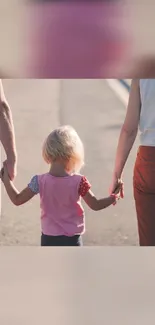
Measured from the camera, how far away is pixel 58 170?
89.1 inches

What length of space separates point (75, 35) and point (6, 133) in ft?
3.71

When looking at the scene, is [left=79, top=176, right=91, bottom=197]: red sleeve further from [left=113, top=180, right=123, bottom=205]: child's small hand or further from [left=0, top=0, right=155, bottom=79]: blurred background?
[left=0, top=0, right=155, bottom=79]: blurred background

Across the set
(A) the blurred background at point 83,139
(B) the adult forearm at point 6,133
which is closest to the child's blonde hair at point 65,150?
(A) the blurred background at point 83,139

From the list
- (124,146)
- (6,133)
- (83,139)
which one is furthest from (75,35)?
(83,139)

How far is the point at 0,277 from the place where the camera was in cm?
53

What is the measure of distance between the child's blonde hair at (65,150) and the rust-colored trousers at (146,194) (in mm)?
191

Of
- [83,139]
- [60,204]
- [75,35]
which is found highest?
[75,35]

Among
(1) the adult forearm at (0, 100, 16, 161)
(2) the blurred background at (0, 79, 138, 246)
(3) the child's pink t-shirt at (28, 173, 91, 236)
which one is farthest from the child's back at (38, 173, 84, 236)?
(1) the adult forearm at (0, 100, 16, 161)

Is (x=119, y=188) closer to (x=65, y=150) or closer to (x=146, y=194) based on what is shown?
(x=146, y=194)

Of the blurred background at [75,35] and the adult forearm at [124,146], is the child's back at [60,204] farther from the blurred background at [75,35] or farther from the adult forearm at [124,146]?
the blurred background at [75,35]

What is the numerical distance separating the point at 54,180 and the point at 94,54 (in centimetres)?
173

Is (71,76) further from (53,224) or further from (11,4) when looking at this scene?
(53,224)

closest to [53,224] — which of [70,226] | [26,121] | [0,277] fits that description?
[70,226]

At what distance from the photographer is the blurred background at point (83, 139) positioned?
4.34 metres
